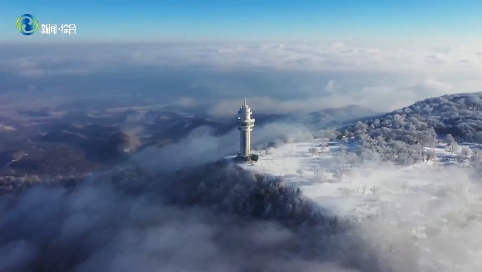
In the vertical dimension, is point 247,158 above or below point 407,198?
above

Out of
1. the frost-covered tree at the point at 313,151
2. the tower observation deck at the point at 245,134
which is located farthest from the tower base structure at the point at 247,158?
the frost-covered tree at the point at 313,151

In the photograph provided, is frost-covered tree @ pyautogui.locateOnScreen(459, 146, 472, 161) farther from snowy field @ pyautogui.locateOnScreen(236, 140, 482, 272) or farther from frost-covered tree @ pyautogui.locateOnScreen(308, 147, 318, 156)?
frost-covered tree @ pyautogui.locateOnScreen(308, 147, 318, 156)

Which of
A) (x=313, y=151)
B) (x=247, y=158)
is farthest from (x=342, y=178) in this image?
(x=247, y=158)

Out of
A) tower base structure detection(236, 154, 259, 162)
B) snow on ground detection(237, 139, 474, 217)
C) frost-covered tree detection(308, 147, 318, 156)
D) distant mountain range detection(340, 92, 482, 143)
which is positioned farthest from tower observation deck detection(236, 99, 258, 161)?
distant mountain range detection(340, 92, 482, 143)

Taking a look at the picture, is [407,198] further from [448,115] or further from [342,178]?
[448,115]

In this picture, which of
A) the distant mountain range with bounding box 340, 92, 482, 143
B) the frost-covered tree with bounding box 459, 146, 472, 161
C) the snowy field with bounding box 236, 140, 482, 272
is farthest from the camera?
the distant mountain range with bounding box 340, 92, 482, 143

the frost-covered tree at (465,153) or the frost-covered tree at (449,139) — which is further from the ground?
the frost-covered tree at (449,139)

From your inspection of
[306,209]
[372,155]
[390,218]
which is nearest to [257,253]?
[306,209]

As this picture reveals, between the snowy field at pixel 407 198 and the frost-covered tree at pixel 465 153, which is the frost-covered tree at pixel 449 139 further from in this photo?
the frost-covered tree at pixel 465 153
